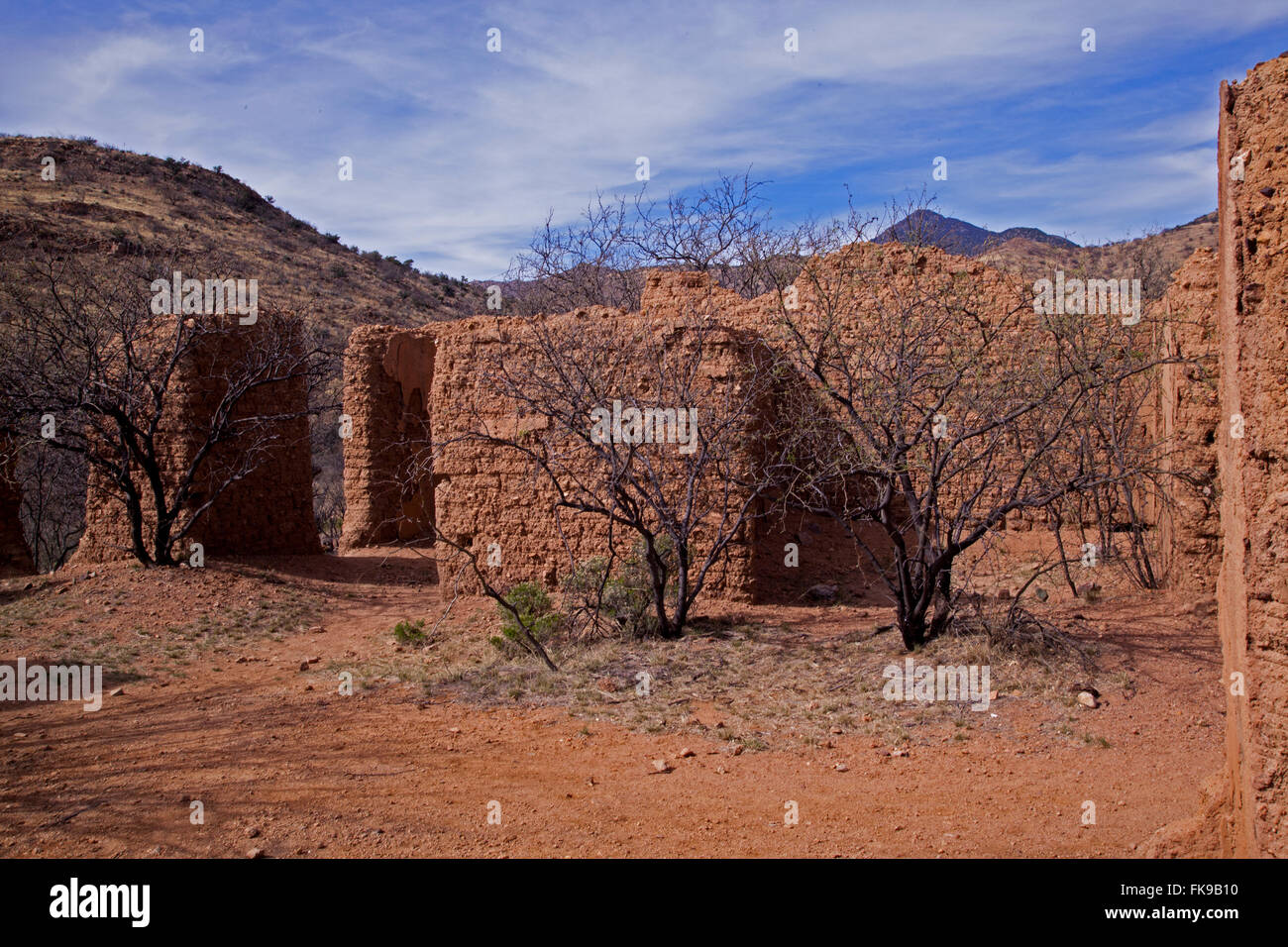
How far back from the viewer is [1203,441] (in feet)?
25.7

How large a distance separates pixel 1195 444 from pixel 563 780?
19.9 feet

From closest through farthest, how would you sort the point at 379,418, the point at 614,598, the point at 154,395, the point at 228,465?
the point at 614,598 → the point at 154,395 → the point at 228,465 → the point at 379,418

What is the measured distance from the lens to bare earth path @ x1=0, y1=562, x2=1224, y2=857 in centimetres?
430

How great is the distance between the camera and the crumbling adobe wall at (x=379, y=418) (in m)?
14.4

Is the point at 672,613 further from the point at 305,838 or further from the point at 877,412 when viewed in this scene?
the point at 305,838

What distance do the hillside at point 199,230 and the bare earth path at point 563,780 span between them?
2340 centimetres

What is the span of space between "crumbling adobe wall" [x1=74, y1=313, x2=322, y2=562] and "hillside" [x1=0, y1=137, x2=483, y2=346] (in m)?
16.0

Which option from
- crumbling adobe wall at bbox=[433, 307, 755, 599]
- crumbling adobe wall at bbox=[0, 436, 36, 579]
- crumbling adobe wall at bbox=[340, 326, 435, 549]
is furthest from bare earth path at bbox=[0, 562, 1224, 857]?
crumbling adobe wall at bbox=[340, 326, 435, 549]

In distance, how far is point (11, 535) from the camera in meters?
13.1

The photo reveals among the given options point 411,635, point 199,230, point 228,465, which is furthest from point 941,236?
point 199,230

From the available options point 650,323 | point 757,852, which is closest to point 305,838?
point 757,852

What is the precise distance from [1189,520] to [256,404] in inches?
430

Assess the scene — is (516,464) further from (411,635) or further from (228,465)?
(228,465)

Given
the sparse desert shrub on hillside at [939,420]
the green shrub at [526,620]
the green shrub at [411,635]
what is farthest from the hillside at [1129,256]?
the green shrub at [411,635]
